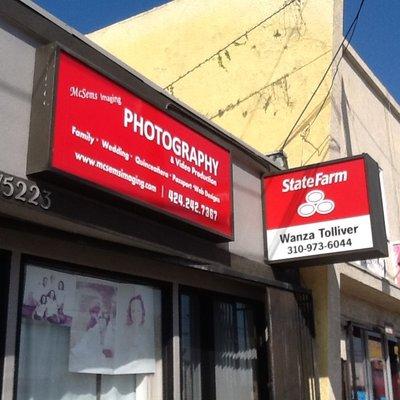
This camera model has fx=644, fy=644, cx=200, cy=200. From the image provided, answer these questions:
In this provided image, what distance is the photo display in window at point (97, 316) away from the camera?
18.8 feet

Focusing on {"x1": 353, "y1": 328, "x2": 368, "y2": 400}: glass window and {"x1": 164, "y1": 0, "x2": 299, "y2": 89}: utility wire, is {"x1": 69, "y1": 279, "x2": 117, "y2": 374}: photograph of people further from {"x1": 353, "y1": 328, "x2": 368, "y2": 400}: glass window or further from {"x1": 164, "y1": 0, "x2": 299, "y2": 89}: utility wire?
{"x1": 164, "y1": 0, "x2": 299, "y2": 89}: utility wire

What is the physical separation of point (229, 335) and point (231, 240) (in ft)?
5.00

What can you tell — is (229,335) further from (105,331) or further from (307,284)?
(105,331)

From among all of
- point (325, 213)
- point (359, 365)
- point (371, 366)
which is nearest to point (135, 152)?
point (325, 213)

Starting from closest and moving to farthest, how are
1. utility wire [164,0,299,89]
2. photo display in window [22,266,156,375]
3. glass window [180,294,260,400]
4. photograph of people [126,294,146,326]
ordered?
photo display in window [22,266,156,375]
photograph of people [126,294,146,326]
glass window [180,294,260,400]
utility wire [164,0,299,89]

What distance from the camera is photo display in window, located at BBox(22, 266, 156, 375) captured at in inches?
225

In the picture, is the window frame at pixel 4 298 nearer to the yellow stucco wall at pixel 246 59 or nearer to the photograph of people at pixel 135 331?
the photograph of people at pixel 135 331

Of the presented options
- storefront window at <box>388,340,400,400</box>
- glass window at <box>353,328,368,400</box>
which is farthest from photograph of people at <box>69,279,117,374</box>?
storefront window at <box>388,340,400,400</box>

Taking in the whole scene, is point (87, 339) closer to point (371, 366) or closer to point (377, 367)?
point (371, 366)

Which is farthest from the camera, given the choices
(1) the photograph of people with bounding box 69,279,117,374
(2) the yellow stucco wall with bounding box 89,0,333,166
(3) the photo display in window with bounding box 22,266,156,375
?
(2) the yellow stucco wall with bounding box 89,0,333,166

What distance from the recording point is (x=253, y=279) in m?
7.80

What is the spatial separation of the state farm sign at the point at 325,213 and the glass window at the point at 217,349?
948 millimetres

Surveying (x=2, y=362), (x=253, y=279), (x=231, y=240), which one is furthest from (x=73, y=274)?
(x=253, y=279)

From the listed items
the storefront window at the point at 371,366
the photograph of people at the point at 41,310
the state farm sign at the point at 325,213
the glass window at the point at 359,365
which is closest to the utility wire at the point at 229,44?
the state farm sign at the point at 325,213
